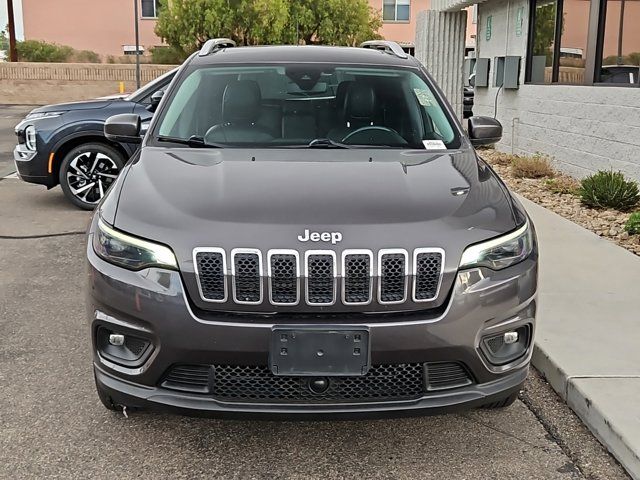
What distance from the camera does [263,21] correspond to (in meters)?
37.7

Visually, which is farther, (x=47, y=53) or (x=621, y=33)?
(x=47, y=53)

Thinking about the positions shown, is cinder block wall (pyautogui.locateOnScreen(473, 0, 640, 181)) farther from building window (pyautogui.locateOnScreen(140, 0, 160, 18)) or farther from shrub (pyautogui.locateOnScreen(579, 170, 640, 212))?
building window (pyautogui.locateOnScreen(140, 0, 160, 18))

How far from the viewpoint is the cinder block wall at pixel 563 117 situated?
878cm

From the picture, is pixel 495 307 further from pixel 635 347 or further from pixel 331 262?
pixel 635 347

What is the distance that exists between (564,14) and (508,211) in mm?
8721

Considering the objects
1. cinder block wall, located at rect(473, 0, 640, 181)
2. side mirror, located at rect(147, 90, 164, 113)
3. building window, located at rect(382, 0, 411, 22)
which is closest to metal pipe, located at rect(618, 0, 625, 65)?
cinder block wall, located at rect(473, 0, 640, 181)

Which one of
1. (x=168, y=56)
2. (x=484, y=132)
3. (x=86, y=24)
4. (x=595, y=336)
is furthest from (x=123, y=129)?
(x=86, y=24)

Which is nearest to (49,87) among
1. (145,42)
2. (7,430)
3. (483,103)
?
(145,42)

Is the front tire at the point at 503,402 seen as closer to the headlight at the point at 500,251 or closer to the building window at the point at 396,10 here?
the headlight at the point at 500,251

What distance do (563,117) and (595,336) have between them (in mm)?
6788

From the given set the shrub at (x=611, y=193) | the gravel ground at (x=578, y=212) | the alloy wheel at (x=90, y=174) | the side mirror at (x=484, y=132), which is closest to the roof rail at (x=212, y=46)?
the side mirror at (x=484, y=132)

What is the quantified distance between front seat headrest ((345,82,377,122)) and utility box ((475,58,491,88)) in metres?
10.4

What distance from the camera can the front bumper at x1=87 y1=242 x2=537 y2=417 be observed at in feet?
9.43

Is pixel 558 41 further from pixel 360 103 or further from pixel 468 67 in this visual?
pixel 468 67
